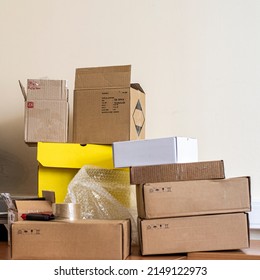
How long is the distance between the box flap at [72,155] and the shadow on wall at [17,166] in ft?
1.45

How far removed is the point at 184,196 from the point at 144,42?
0.82m

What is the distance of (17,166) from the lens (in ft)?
5.54

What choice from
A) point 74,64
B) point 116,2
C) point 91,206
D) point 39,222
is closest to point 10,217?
point 39,222

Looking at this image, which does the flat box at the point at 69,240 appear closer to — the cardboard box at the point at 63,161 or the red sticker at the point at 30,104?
the cardboard box at the point at 63,161

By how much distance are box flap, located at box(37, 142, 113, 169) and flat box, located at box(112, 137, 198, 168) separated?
0.17 meters

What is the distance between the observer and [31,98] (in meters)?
1.33

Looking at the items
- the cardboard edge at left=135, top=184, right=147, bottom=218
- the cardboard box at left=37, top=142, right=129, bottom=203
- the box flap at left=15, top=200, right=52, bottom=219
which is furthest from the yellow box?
the cardboard edge at left=135, top=184, right=147, bottom=218

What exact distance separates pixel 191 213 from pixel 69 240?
330mm

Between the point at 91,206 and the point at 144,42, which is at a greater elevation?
the point at 144,42

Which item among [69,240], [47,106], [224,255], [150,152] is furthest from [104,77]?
[224,255]

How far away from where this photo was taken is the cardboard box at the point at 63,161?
1.25 meters

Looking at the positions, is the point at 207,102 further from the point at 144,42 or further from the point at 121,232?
the point at 121,232

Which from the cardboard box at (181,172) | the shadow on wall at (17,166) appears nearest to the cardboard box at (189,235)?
the cardboard box at (181,172)

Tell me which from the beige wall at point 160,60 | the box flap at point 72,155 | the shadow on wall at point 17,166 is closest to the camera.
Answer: the box flap at point 72,155
